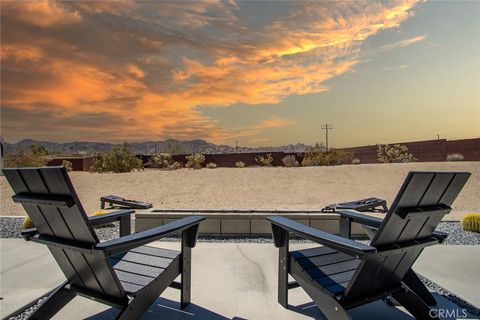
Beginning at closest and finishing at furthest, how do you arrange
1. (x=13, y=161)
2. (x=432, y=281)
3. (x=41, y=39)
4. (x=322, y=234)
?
(x=322, y=234) → (x=432, y=281) → (x=41, y=39) → (x=13, y=161)

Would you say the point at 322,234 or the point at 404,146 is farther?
the point at 404,146

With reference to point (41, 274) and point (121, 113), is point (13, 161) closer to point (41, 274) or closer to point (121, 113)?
point (121, 113)

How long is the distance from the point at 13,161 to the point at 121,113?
513 cm

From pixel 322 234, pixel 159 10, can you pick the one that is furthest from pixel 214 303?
pixel 159 10

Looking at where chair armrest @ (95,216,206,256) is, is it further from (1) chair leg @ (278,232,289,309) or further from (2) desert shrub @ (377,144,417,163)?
(2) desert shrub @ (377,144,417,163)

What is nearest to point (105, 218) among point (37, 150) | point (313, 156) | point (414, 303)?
point (414, 303)

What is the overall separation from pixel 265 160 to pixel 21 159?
12668 millimetres

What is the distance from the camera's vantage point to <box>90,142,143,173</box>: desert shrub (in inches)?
637

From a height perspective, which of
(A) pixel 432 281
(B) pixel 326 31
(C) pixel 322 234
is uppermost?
(B) pixel 326 31

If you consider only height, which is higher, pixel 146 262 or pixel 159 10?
pixel 159 10

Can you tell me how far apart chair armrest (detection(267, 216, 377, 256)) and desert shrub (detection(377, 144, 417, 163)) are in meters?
18.4

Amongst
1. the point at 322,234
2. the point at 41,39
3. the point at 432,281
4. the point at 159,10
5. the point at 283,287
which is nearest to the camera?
the point at 322,234

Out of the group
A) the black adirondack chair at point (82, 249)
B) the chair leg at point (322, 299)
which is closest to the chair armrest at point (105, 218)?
the black adirondack chair at point (82, 249)

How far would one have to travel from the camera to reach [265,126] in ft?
60.8
